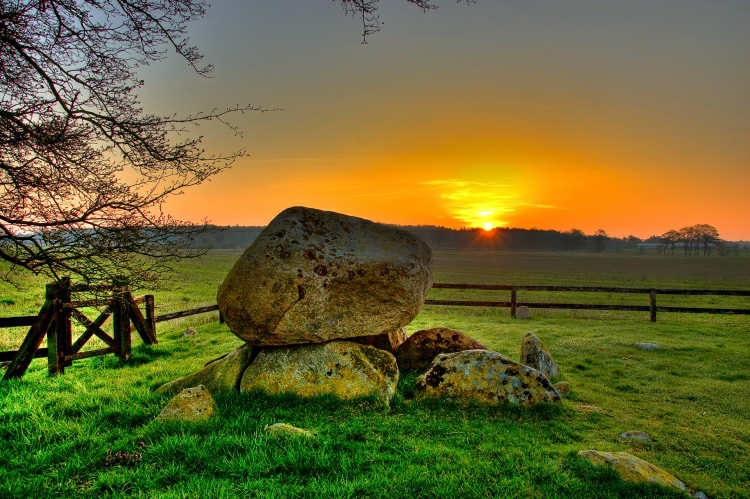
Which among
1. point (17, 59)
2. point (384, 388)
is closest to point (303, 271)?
point (384, 388)

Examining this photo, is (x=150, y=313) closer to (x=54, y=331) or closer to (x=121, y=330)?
(x=121, y=330)

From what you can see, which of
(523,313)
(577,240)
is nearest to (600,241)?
(577,240)

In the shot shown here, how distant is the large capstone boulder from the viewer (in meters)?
7.47

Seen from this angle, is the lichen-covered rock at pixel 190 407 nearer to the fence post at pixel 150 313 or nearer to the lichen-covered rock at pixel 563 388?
the lichen-covered rock at pixel 563 388

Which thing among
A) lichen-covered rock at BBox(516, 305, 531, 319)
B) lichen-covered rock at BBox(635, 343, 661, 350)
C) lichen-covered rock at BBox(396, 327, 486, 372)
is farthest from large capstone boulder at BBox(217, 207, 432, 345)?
lichen-covered rock at BBox(516, 305, 531, 319)

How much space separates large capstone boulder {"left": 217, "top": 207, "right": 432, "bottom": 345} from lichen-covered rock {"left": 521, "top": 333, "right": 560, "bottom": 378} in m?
2.45

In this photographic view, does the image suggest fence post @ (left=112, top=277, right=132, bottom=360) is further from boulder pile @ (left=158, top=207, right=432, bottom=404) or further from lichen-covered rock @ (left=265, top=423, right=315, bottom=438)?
lichen-covered rock @ (left=265, top=423, right=315, bottom=438)

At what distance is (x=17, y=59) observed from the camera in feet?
18.8

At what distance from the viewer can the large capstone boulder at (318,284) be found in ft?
24.5

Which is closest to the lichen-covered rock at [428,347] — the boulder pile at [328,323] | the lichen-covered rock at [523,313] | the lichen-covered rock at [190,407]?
the boulder pile at [328,323]

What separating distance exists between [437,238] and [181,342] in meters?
112

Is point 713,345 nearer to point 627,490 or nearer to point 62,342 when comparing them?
point 627,490

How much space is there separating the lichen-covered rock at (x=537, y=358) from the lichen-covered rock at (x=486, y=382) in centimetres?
171

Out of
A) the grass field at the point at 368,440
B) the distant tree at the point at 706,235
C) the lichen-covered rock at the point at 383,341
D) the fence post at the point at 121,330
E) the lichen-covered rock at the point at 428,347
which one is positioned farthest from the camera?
the distant tree at the point at 706,235
